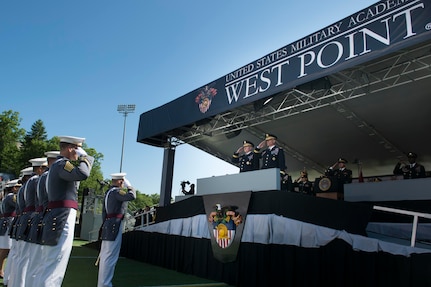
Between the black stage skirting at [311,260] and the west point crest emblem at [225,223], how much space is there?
250 millimetres

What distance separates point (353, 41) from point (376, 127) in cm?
422

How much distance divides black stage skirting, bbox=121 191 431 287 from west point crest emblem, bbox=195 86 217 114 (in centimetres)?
270

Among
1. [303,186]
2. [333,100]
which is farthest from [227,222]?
[333,100]

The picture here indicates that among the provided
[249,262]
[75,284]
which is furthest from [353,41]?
[75,284]

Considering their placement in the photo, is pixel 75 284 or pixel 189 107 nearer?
pixel 75 284

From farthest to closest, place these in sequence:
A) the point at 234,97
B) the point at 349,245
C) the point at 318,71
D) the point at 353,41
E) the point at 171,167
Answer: the point at 171,167, the point at 234,97, the point at 318,71, the point at 353,41, the point at 349,245

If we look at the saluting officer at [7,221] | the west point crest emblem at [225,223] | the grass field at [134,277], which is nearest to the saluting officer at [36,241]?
the grass field at [134,277]

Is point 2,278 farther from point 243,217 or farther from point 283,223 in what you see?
point 283,223

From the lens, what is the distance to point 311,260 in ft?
13.3

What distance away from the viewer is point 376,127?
28.1 feet

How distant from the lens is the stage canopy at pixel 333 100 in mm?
4900

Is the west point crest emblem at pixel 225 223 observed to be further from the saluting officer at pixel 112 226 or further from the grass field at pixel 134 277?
the saluting officer at pixel 112 226

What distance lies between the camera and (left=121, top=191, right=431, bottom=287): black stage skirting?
3.34m

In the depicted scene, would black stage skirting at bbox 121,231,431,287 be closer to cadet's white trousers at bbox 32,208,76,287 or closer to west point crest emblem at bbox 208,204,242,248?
west point crest emblem at bbox 208,204,242,248
